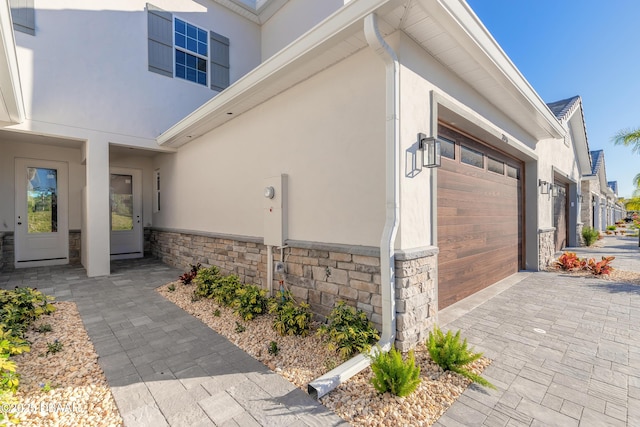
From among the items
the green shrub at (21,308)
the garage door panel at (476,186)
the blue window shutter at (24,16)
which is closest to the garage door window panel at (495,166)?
the garage door panel at (476,186)

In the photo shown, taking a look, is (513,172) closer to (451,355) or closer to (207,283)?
(451,355)

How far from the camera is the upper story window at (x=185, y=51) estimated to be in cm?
756

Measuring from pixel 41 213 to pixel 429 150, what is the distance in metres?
9.75

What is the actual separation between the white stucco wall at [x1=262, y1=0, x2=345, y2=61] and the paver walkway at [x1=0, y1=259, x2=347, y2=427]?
7375 mm

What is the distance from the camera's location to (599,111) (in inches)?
499

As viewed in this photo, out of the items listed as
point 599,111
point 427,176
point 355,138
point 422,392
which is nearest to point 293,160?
point 355,138

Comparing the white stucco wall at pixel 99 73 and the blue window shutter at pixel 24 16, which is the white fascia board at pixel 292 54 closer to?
the white stucco wall at pixel 99 73

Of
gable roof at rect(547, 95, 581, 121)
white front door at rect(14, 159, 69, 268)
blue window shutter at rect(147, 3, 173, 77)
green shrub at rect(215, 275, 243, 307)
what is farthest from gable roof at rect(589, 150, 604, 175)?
white front door at rect(14, 159, 69, 268)

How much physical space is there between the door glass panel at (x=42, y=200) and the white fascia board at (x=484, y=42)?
32.2 ft

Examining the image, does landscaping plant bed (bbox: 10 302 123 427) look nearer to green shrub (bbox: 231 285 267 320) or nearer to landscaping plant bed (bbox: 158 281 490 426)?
landscaping plant bed (bbox: 158 281 490 426)

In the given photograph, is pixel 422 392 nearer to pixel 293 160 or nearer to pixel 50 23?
pixel 293 160

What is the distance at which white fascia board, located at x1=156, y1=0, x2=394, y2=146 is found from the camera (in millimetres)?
2884

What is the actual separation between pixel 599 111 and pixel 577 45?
7.73 metres

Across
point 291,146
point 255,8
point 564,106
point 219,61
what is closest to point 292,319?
point 291,146
